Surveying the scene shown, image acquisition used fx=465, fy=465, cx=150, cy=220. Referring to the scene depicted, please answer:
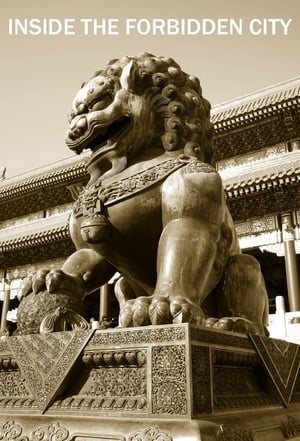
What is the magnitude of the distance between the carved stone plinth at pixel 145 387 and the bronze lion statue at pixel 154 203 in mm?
149

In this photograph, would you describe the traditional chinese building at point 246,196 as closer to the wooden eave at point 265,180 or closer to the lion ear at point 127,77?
the wooden eave at point 265,180

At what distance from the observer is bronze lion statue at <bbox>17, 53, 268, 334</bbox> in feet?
A: 5.14

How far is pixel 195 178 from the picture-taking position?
1.64 metres

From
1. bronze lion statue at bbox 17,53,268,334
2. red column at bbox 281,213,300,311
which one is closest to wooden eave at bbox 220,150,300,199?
red column at bbox 281,213,300,311

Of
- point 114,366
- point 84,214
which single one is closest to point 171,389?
point 114,366

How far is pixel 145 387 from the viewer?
1.21m

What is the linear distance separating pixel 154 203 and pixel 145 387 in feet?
2.21

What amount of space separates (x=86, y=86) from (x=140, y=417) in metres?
1.30

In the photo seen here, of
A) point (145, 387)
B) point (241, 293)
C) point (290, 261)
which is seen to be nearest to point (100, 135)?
point (241, 293)

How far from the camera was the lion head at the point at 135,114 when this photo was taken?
5.96 ft

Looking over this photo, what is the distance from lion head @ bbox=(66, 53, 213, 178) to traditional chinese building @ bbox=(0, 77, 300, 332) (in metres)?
7.13

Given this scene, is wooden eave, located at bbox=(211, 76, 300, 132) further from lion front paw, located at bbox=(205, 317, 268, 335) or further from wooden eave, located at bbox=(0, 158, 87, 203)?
lion front paw, located at bbox=(205, 317, 268, 335)

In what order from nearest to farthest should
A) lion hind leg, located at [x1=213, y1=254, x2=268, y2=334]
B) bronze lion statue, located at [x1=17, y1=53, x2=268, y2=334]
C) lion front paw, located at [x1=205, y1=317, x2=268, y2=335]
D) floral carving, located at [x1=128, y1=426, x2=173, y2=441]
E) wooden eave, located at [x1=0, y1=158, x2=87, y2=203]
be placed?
floral carving, located at [x1=128, y1=426, x2=173, y2=441] → lion front paw, located at [x1=205, y1=317, x2=268, y2=335] → bronze lion statue, located at [x1=17, y1=53, x2=268, y2=334] → lion hind leg, located at [x1=213, y1=254, x2=268, y2=334] → wooden eave, located at [x1=0, y1=158, x2=87, y2=203]

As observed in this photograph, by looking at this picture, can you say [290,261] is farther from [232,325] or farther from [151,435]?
[151,435]
